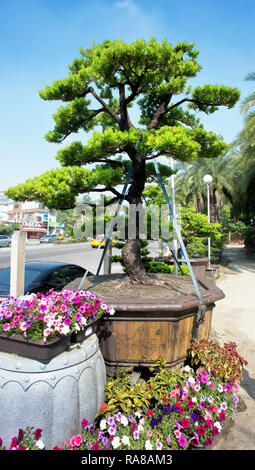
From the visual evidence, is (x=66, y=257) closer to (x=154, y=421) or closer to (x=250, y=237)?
(x=250, y=237)

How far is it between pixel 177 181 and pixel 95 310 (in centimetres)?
2017

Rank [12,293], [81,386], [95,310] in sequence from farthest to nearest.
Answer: [12,293]
[95,310]
[81,386]

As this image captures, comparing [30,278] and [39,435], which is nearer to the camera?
[39,435]

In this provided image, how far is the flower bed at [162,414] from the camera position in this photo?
6.64 ft

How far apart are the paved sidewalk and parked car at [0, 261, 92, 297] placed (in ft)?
9.94

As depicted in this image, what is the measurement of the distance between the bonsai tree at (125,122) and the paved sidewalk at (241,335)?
1.92m

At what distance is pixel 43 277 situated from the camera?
16.6 feet

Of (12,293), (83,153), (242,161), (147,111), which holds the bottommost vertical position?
(12,293)

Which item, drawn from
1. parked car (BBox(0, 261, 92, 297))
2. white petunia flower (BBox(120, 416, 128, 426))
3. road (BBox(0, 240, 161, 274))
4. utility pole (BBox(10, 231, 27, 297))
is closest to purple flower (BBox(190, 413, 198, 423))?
white petunia flower (BBox(120, 416, 128, 426))

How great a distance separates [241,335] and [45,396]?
4161 millimetres

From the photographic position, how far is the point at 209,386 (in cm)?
252

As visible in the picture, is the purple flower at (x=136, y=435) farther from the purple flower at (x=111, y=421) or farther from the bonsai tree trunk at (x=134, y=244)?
the bonsai tree trunk at (x=134, y=244)

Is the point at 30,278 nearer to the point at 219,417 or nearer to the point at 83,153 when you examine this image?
the point at 83,153

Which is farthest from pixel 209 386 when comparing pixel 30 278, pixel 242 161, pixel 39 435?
pixel 242 161
